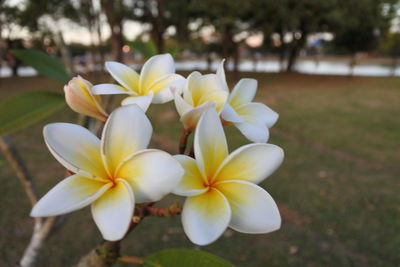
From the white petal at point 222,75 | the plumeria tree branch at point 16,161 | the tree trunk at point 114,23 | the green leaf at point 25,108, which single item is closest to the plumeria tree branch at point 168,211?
the white petal at point 222,75

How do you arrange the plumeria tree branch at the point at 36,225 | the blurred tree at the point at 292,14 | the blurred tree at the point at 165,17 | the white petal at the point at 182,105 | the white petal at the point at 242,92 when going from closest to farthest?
1. the white petal at the point at 182,105
2. the white petal at the point at 242,92
3. the plumeria tree branch at the point at 36,225
4. the blurred tree at the point at 292,14
5. the blurred tree at the point at 165,17

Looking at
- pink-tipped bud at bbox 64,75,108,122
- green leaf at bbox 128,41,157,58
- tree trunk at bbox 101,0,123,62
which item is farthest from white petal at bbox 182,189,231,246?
tree trunk at bbox 101,0,123,62

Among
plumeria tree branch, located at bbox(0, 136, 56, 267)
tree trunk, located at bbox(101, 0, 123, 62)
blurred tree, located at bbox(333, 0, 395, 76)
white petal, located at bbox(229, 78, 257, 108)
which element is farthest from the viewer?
blurred tree, located at bbox(333, 0, 395, 76)

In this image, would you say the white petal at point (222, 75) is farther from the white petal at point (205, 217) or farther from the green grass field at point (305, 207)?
the green grass field at point (305, 207)

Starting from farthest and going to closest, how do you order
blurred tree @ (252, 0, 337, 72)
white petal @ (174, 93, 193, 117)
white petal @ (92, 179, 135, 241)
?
blurred tree @ (252, 0, 337, 72), white petal @ (174, 93, 193, 117), white petal @ (92, 179, 135, 241)

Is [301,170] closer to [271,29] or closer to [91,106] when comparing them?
[91,106]

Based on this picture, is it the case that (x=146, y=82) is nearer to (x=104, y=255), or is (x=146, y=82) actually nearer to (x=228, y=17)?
(x=104, y=255)

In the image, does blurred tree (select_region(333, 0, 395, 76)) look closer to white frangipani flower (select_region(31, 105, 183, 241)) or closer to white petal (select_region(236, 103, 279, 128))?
white petal (select_region(236, 103, 279, 128))

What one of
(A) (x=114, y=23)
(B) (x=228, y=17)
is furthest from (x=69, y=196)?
(B) (x=228, y=17)
